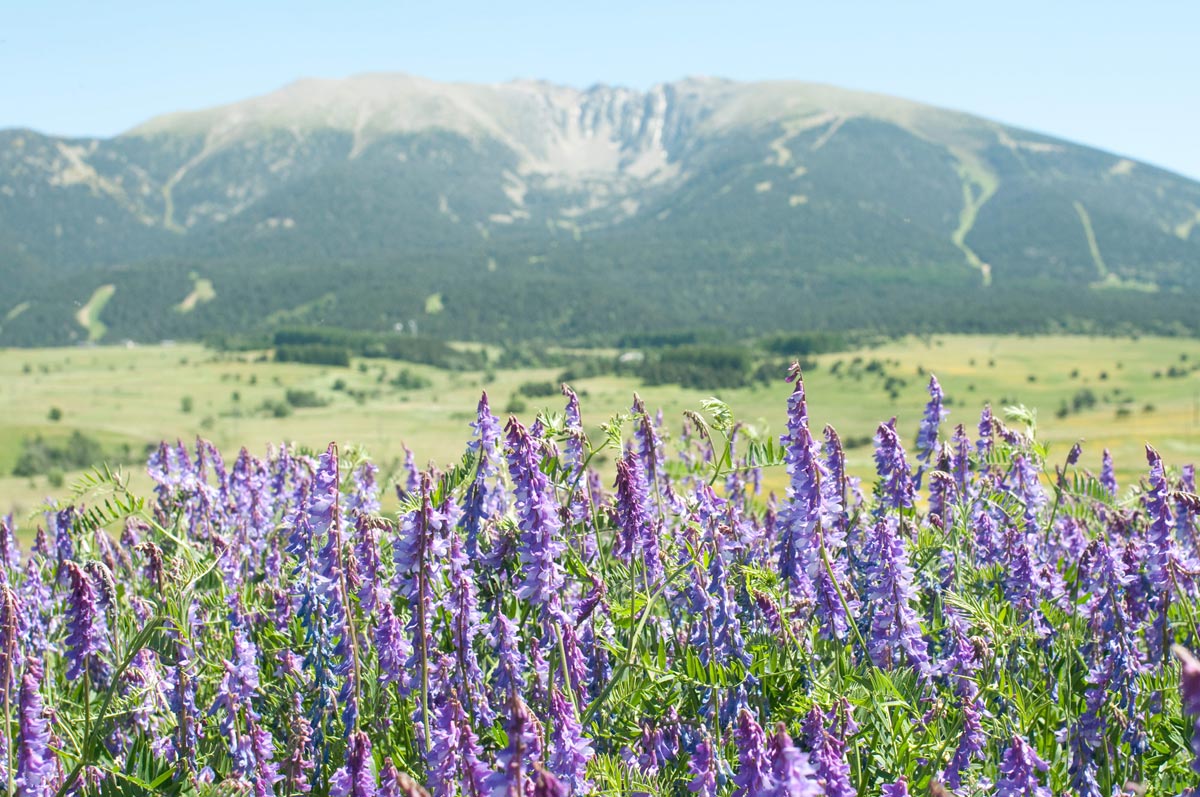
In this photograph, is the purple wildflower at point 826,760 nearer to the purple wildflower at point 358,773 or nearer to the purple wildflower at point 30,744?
the purple wildflower at point 358,773

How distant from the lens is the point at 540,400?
85.3m

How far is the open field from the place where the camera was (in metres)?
57.8

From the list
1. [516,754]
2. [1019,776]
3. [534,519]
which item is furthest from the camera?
[534,519]

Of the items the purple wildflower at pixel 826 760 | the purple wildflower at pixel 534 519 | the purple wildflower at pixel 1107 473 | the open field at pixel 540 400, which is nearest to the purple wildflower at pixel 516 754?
the purple wildflower at pixel 534 519

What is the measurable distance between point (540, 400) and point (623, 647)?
80.5 metres

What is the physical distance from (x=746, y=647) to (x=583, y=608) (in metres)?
1.10

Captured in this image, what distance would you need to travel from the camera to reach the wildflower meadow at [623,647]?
4.28 meters

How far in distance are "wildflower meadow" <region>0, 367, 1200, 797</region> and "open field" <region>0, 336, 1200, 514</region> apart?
28.6 meters

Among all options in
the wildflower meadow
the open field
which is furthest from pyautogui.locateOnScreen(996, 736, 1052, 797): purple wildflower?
the open field

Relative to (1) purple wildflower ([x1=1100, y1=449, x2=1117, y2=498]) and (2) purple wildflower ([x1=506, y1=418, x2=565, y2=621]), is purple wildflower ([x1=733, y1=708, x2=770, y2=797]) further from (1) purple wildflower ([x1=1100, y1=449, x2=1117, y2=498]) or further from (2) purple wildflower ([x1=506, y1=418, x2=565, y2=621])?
(1) purple wildflower ([x1=1100, y1=449, x2=1117, y2=498])

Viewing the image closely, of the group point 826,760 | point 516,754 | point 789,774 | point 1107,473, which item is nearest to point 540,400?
point 1107,473

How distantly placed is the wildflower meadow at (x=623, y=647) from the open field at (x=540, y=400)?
28.6m

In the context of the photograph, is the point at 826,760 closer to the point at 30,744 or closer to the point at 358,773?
the point at 358,773

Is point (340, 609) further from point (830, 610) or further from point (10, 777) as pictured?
point (830, 610)
